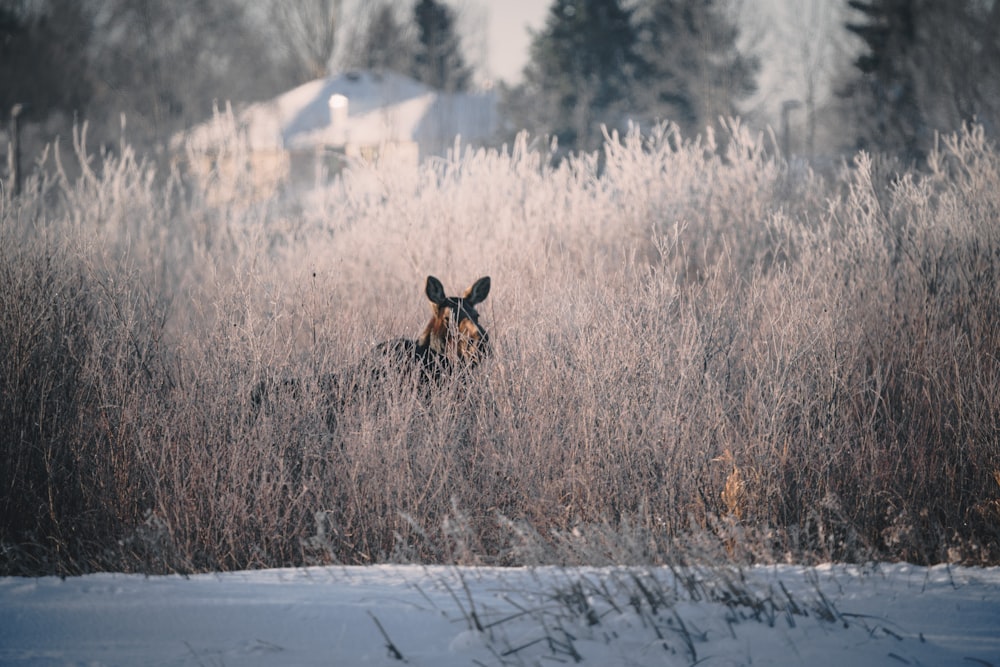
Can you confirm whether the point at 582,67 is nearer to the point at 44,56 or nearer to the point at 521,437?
the point at 44,56

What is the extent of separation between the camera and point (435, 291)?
5.28 m

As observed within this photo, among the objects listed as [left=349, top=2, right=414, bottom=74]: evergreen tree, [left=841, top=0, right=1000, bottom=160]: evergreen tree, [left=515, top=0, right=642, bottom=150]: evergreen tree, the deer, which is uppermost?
[left=349, top=2, right=414, bottom=74]: evergreen tree

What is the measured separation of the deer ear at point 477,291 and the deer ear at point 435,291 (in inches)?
6.4

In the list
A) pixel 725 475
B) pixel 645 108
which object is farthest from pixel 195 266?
pixel 645 108

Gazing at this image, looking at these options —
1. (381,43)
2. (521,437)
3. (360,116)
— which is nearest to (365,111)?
(360,116)

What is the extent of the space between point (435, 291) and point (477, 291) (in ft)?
0.95

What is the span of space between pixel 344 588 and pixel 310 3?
35.6 m

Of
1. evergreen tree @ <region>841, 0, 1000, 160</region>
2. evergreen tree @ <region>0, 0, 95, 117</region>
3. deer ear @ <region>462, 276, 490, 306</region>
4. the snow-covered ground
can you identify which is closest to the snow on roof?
evergreen tree @ <region>0, 0, 95, 117</region>

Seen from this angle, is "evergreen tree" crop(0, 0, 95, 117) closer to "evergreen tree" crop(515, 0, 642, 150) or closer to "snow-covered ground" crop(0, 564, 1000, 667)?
"evergreen tree" crop(515, 0, 642, 150)

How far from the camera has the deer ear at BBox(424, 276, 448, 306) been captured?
524 cm

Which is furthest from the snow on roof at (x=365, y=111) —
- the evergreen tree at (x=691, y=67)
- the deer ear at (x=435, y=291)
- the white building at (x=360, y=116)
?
the deer ear at (x=435, y=291)

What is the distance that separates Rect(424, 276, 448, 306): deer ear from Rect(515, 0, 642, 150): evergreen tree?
26.7 m

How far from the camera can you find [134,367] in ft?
16.7

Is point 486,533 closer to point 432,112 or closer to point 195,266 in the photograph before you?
point 195,266
